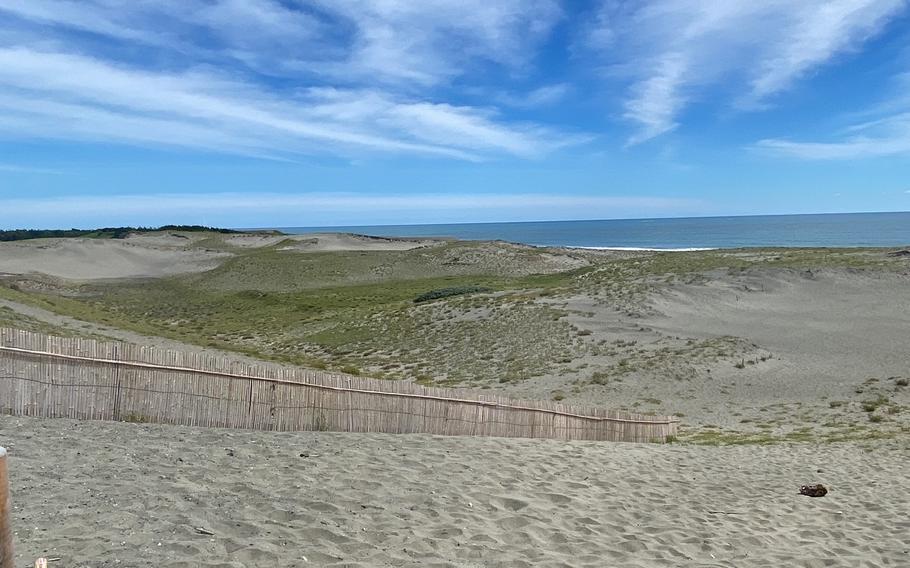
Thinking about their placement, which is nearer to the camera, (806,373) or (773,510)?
(773,510)

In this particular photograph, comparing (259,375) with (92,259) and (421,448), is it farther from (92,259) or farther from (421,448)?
(92,259)

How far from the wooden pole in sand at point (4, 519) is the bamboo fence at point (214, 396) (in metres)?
5.88

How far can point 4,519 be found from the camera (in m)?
2.98

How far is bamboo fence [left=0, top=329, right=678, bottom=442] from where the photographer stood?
8.28 metres

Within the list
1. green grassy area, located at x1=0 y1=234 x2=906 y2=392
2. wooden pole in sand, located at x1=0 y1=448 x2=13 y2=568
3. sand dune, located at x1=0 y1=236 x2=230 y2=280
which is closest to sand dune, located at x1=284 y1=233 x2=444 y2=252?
sand dune, located at x1=0 y1=236 x2=230 y2=280

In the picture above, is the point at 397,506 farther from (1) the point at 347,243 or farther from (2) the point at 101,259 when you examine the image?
(1) the point at 347,243

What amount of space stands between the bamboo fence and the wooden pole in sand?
5.88m

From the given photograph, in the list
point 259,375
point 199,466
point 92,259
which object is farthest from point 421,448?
point 92,259

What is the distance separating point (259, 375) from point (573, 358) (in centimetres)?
1511

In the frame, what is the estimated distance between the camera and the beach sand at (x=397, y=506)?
223 inches

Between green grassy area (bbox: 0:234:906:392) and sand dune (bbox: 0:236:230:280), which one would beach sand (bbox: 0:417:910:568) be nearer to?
green grassy area (bbox: 0:234:906:392)

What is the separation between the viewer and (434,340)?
26719 mm

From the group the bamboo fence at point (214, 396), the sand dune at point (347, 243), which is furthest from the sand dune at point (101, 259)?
the bamboo fence at point (214, 396)

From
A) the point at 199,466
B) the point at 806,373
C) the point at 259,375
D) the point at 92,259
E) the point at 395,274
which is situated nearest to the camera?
the point at 199,466
